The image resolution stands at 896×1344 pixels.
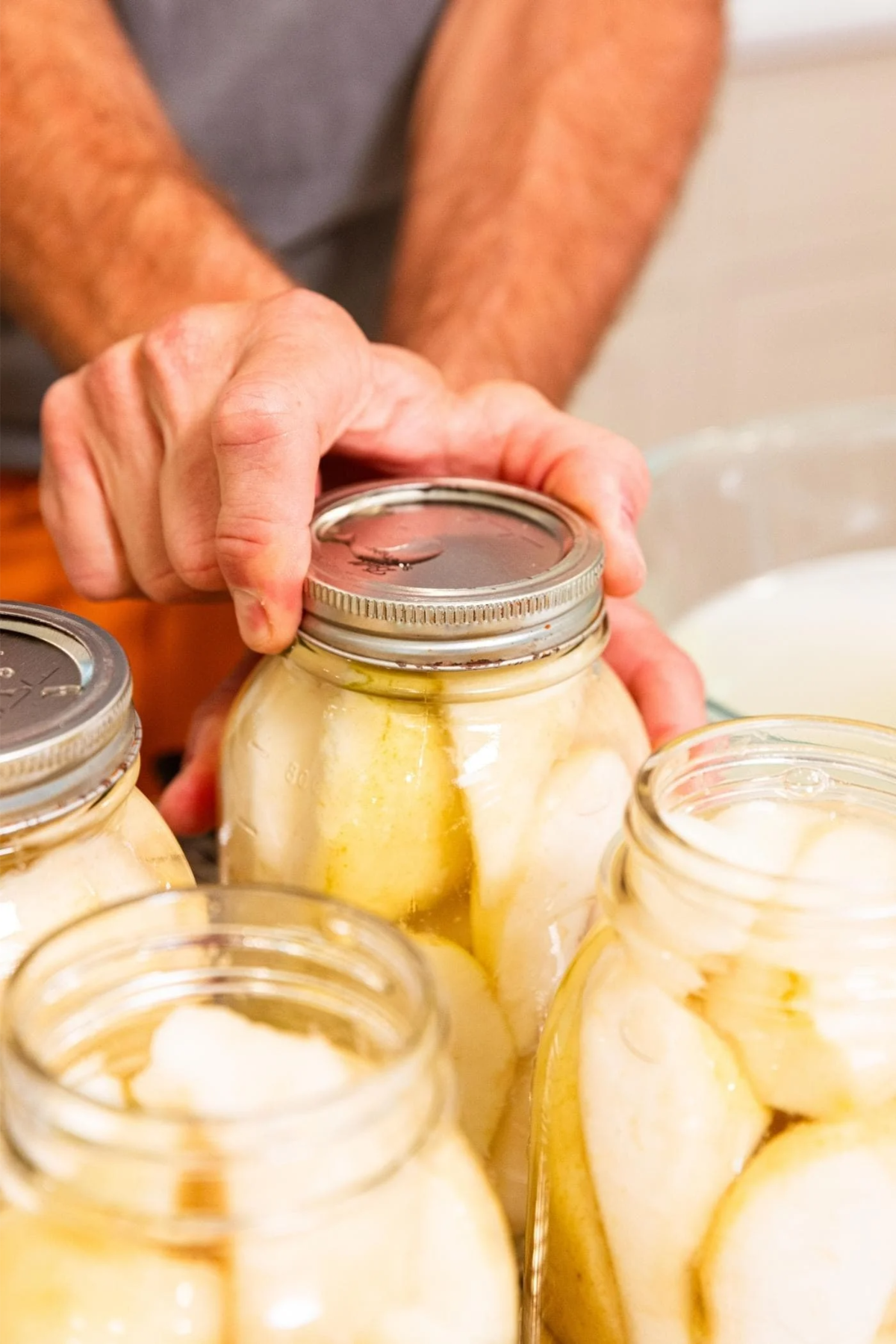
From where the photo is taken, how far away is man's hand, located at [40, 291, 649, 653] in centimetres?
45

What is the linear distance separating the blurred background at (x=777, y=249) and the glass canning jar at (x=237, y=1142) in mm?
1569

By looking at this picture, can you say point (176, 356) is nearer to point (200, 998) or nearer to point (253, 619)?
point (253, 619)

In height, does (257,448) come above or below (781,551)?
above

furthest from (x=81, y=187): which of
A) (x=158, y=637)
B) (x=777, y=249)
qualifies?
(x=777, y=249)

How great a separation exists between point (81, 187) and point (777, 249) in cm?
133

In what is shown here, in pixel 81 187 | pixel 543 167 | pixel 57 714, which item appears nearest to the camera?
pixel 57 714

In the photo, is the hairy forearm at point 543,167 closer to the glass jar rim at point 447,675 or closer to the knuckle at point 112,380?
the knuckle at point 112,380

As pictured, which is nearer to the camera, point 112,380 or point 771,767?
point 771,767

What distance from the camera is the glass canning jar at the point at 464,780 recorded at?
0.41 meters

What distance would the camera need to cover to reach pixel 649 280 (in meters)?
1.86

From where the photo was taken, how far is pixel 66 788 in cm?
34

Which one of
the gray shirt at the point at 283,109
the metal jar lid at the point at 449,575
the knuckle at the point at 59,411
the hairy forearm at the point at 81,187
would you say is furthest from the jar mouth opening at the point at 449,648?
the gray shirt at the point at 283,109

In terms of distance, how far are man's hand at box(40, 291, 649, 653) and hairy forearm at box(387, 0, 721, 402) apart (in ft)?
0.99

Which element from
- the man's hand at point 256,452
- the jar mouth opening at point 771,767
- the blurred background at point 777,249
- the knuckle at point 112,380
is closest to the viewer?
the jar mouth opening at point 771,767
